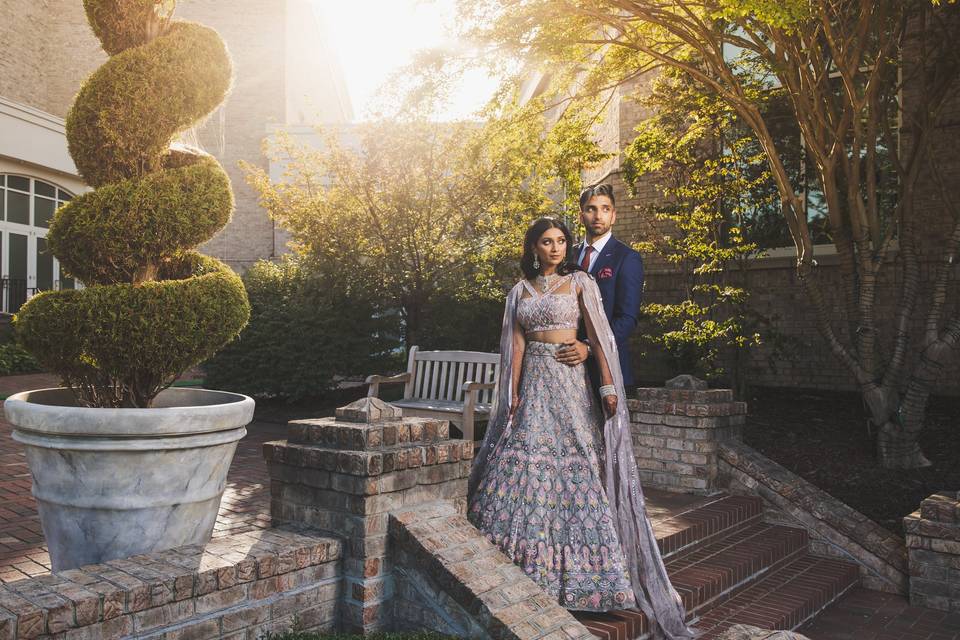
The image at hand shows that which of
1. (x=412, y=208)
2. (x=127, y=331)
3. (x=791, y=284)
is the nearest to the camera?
(x=127, y=331)

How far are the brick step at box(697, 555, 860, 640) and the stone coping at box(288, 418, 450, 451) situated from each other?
202 cm

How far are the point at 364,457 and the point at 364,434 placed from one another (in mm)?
116

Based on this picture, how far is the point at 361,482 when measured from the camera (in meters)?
3.08

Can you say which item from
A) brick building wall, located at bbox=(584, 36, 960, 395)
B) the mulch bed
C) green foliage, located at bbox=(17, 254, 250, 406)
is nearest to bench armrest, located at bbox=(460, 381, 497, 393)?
the mulch bed

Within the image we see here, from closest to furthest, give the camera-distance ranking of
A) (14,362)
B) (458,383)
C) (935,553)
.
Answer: (935,553) < (458,383) < (14,362)

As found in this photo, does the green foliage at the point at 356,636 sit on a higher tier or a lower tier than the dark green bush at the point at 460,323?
lower

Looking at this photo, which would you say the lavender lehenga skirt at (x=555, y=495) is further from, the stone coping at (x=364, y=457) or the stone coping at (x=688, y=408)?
the stone coping at (x=688, y=408)

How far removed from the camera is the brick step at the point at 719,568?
3500mm

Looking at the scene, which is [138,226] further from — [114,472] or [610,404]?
[610,404]

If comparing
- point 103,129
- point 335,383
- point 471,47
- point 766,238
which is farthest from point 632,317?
point 766,238

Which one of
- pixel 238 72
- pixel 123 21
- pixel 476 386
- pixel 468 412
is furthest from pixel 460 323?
pixel 238 72

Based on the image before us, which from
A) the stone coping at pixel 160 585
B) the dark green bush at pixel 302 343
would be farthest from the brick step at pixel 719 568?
the dark green bush at pixel 302 343

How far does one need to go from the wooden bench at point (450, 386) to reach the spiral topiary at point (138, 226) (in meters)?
3.38

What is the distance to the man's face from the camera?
4.14 meters
